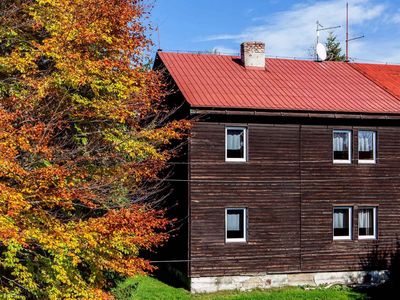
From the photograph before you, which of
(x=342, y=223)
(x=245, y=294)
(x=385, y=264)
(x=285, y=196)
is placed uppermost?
(x=285, y=196)

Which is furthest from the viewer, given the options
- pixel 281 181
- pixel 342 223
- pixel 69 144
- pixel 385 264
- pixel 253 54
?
pixel 253 54

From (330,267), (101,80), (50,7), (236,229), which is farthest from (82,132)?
(330,267)

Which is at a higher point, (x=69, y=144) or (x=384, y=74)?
(x=384, y=74)

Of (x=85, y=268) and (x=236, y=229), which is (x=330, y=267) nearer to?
(x=236, y=229)

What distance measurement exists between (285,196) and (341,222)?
2.95 m

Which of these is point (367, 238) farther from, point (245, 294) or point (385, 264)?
point (245, 294)

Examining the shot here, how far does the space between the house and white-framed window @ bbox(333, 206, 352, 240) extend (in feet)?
0.14

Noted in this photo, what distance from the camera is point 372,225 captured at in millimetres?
24516

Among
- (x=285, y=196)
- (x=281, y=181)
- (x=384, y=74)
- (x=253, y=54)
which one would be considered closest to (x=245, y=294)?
(x=285, y=196)

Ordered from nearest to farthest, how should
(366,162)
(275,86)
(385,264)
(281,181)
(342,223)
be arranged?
(281,181) → (342,223) → (385,264) → (366,162) → (275,86)

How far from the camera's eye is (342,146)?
2444 centimetres

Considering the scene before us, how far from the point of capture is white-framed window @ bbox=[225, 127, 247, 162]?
22938 millimetres

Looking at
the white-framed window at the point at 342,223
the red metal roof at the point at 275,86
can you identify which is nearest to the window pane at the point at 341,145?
the red metal roof at the point at 275,86

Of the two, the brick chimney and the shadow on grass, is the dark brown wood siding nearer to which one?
the shadow on grass
